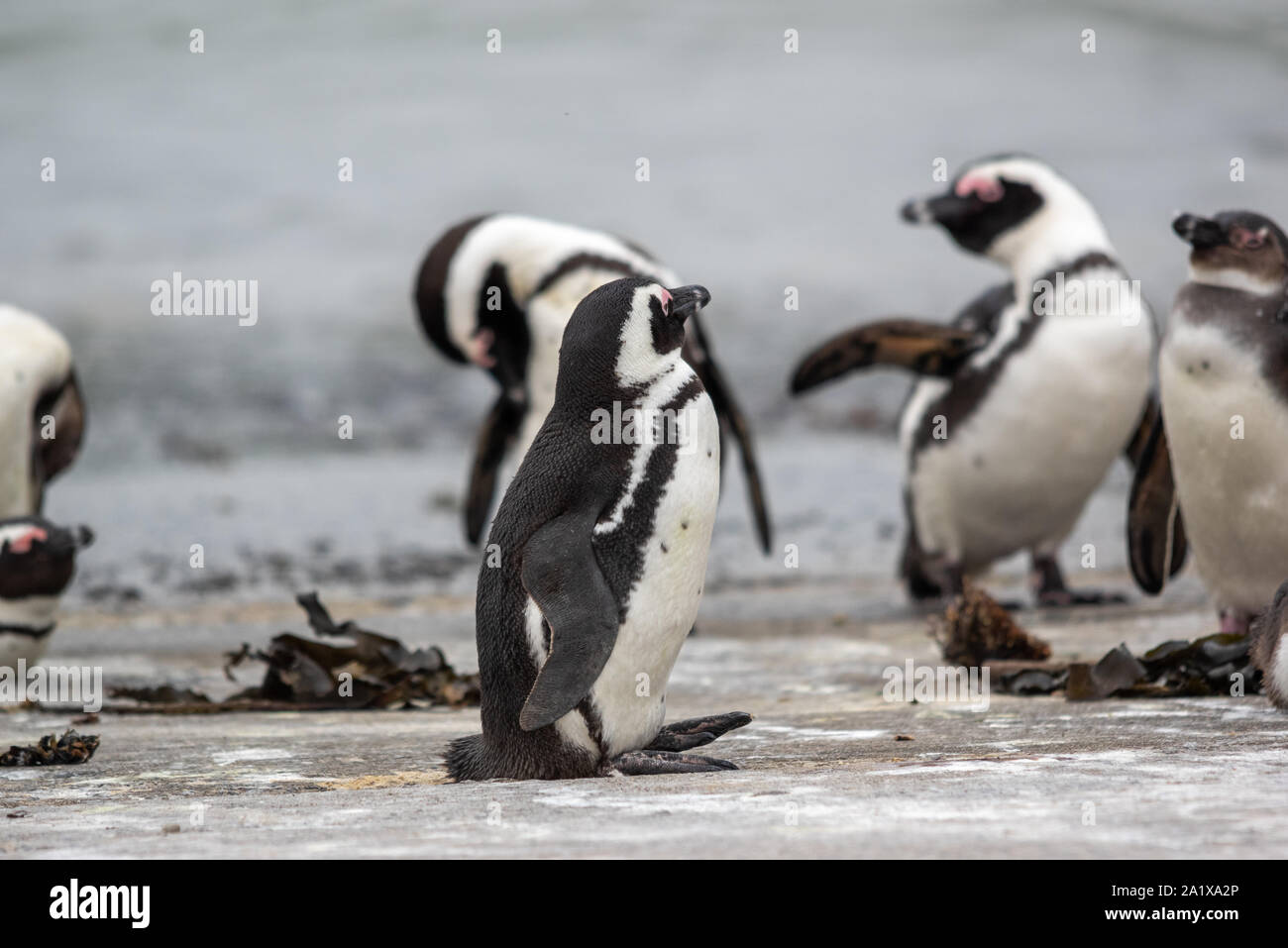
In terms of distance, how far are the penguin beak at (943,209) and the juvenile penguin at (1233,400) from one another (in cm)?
219

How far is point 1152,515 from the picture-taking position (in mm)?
4414

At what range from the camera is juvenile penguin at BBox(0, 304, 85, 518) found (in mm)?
5262

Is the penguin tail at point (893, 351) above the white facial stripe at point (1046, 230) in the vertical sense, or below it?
below

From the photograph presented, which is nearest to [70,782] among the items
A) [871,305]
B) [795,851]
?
[795,851]

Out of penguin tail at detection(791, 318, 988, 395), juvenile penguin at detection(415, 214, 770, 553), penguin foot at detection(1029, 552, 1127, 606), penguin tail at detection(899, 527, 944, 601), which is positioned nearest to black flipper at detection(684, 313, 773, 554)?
juvenile penguin at detection(415, 214, 770, 553)

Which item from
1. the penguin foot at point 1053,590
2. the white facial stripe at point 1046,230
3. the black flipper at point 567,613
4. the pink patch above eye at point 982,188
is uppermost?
the pink patch above eye at point 982,188

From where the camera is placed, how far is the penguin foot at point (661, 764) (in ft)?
7.71

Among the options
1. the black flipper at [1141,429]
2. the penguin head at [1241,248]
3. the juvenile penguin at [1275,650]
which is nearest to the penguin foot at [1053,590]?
the black flipper at [1141,429]

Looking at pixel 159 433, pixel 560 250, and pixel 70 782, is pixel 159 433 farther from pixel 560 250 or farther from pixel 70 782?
pixel 70 782

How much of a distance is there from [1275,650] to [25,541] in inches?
117

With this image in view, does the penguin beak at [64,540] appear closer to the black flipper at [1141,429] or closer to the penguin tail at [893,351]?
the penguin tail at [893,351]

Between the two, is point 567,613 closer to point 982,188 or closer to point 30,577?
point 30,577

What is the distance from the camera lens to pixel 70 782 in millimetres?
2529

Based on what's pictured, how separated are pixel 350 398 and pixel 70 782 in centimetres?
764
